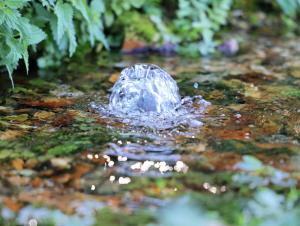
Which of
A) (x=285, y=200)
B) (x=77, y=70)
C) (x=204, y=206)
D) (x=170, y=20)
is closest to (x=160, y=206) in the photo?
(x=204, y=206)

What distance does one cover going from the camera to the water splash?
3.15 meters

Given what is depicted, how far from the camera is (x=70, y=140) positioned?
279cm

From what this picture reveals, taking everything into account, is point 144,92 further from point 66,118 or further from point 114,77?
point 114,77

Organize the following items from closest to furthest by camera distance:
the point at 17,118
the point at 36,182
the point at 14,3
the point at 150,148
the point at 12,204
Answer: the point at 12,204
the point at 36,182
the point at 150,148
the point at 14,3
the point at 17,118

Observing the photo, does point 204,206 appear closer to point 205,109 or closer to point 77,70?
point 205,109

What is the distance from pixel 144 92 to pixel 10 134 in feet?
2.92

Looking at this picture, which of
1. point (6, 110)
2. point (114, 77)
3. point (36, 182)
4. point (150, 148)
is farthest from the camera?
point (114, 77)

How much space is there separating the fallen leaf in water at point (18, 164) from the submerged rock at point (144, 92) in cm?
92

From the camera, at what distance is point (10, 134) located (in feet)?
9.33

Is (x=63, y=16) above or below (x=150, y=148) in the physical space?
above

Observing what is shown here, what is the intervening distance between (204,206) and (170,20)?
331 centimetres

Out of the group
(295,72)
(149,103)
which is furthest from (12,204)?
(295,72)

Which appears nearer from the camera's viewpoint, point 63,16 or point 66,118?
point 66,118

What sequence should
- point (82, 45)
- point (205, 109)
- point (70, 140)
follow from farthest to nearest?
point (82, 45)
point (205, 109)
point (70, 140)
